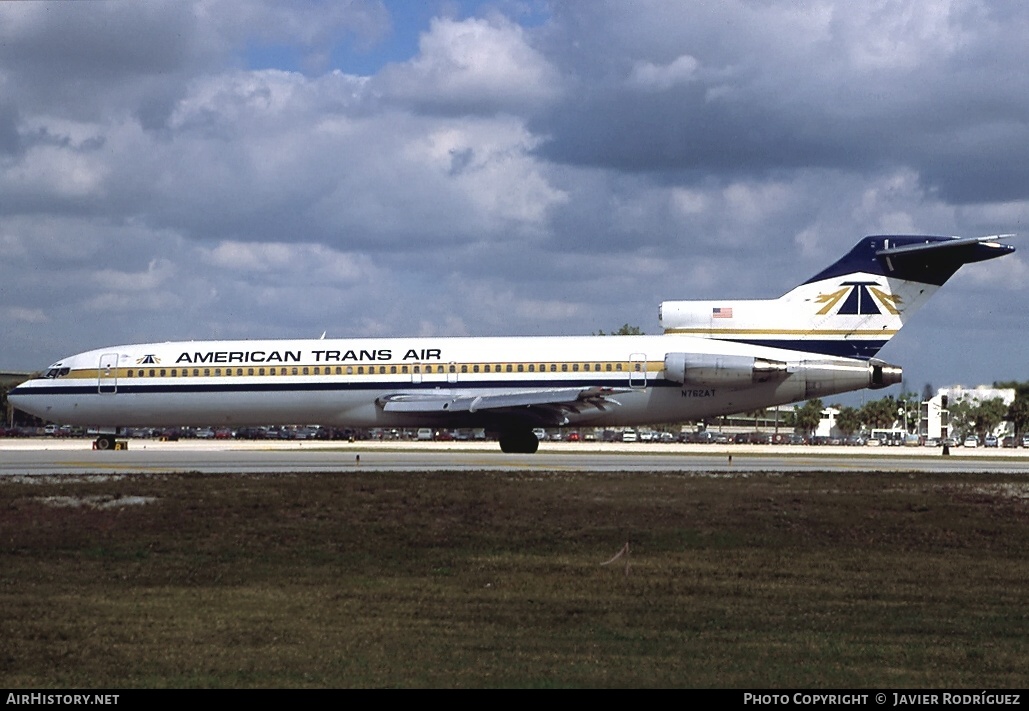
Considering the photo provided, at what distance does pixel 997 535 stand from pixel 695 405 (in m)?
21.4

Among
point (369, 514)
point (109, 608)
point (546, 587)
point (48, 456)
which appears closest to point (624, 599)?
point (546, 587)

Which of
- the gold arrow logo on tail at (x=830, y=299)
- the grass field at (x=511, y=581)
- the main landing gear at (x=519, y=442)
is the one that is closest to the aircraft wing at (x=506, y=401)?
the main landing gear at (x=519, y=442)

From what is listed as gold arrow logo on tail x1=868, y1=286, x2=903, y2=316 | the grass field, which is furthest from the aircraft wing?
the grass field

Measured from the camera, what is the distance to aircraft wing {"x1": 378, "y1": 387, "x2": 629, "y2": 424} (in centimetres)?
4056

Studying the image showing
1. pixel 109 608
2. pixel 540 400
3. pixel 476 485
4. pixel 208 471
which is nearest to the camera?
pixel 109 608

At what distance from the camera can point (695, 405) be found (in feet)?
137

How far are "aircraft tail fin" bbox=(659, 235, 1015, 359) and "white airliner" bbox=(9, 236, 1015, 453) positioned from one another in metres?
0.04

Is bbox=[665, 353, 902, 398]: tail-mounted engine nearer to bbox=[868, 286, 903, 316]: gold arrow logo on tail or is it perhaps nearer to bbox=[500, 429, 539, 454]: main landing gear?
bbox=[868, 286, 903, 316]: gold arrow logo on tail

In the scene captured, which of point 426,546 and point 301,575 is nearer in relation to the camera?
point 301,575

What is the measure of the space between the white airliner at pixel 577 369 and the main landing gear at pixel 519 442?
8 cm

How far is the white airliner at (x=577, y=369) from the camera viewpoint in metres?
41.1

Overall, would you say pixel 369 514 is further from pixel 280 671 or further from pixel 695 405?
pixel 695 405

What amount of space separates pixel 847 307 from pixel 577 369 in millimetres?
9959

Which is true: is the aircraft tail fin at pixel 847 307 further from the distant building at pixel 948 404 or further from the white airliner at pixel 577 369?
the distant building at pixel 948 404
